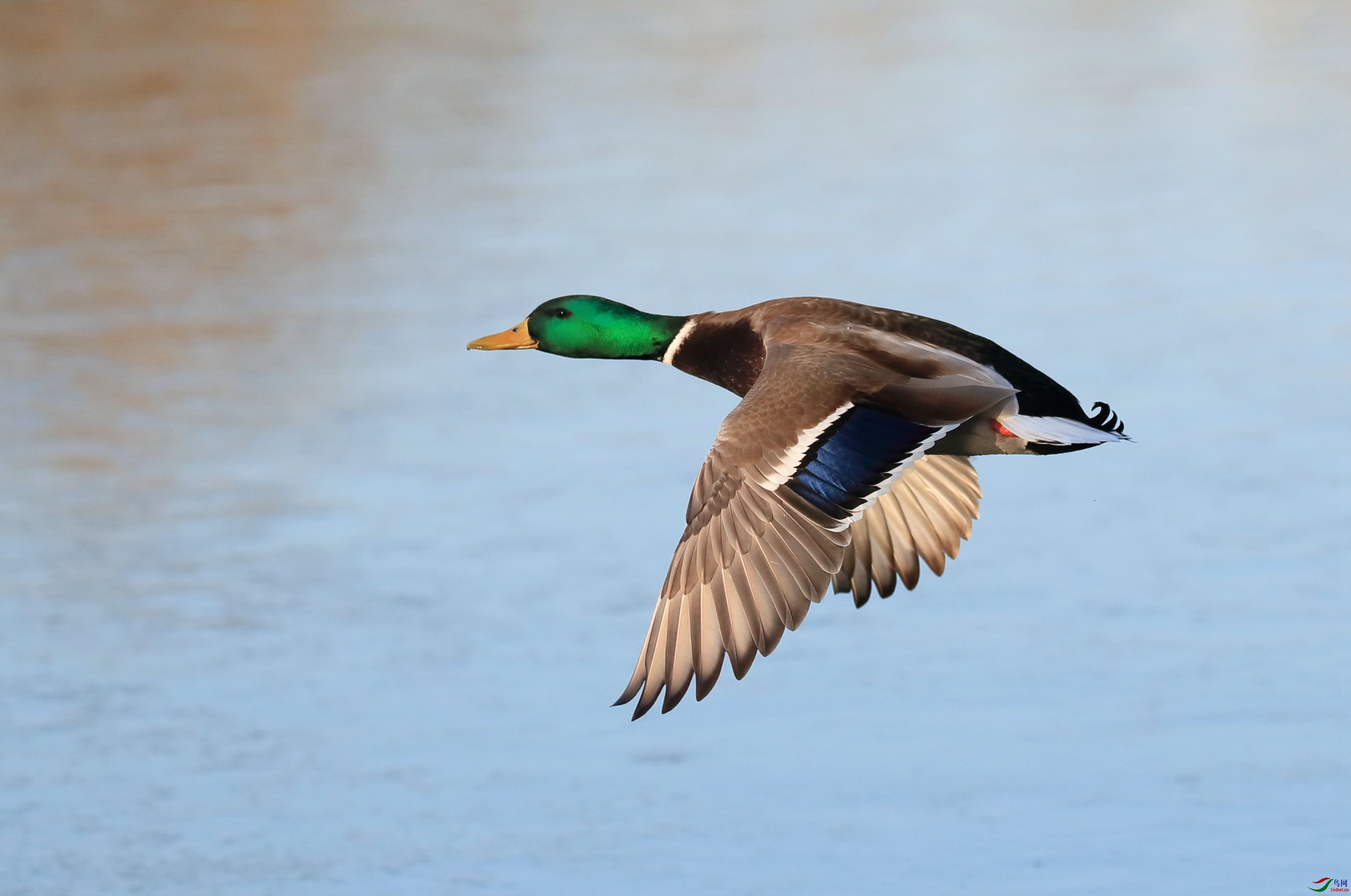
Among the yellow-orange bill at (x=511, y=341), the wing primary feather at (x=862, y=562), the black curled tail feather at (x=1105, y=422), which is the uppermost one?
the yellow-orange bill at (x=511, y=341)

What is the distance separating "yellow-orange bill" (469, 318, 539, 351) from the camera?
657cm

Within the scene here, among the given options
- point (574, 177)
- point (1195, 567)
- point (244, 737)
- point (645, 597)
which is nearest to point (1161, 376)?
point (1195, 567)

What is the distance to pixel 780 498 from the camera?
16.7ft

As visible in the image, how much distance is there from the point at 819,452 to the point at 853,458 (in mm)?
80

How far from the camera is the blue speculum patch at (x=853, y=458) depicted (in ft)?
16.7

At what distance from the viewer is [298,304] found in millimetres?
12211

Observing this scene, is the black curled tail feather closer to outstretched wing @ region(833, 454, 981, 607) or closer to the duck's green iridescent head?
outstretched wing @ region(833, 454, 981, 607)

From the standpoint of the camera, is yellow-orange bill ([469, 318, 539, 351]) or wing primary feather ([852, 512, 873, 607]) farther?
yellow-orange bill ([469, 318, 539, 351])

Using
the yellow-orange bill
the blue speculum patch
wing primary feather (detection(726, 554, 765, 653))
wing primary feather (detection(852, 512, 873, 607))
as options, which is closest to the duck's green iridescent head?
the yellow-orange bill

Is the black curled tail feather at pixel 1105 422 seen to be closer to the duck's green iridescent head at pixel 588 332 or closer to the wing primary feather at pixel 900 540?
the wing primary feather at pixel 900 540

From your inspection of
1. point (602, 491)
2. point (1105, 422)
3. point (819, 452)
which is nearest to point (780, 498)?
point (819, 452)

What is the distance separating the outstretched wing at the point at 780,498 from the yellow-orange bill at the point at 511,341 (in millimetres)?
1229

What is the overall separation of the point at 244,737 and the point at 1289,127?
34.0ft

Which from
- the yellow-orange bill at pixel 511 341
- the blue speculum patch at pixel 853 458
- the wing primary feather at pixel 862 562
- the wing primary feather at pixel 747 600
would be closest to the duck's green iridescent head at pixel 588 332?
the yellow-orange bill at pixel 511 341
